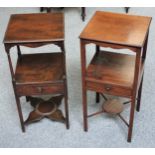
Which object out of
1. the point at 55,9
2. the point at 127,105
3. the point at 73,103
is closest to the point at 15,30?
the point at 73,103

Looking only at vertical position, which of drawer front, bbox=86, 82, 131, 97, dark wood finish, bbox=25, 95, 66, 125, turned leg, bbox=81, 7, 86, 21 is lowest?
dark wood finish, bbox=25, 95, 66, 125

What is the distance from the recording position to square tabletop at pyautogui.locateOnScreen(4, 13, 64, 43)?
5.48ft

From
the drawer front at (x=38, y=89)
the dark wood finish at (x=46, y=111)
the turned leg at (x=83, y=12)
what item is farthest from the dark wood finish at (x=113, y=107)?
the turned leg at (x=83, y=12)

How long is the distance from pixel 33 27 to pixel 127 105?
3.19 ft

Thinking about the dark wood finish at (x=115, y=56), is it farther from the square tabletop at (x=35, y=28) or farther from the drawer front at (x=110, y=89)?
the square tabletop at (x=35, y=28)

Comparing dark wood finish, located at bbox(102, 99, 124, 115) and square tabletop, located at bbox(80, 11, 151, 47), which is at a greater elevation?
square tabletop, located at bbox(80, 11, 151, 47)

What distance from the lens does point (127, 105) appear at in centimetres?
228

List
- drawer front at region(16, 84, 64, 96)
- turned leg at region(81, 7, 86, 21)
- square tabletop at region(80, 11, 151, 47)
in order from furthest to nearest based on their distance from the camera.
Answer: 1. turned leg at region(81, 7, 86, 21)
2. drawer front at region(16, 84, 64, 96)
3. square tabletop at region(80, 11, 151, 47)

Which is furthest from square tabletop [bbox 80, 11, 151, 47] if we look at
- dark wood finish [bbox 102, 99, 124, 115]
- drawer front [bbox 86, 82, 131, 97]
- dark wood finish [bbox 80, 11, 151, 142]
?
dark wood finish [bbox 102, 99, 124, 115]

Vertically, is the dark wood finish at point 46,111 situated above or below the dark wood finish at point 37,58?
below

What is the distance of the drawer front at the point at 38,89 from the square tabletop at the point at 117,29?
40 cm

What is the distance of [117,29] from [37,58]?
0.63 meters

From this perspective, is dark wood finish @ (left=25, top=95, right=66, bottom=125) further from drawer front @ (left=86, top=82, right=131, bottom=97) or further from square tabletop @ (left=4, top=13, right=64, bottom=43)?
square tabletop @ (left=4, top=13, right=64, bottom=43)

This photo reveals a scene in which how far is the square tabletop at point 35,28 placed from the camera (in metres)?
1.67
